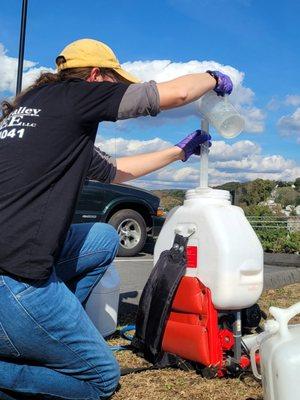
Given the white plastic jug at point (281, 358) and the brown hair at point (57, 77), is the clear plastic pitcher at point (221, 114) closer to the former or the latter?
the brown hair at point (57, 77)

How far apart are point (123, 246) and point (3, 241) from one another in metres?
6.68

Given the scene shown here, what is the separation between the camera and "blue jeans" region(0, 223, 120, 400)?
190cm

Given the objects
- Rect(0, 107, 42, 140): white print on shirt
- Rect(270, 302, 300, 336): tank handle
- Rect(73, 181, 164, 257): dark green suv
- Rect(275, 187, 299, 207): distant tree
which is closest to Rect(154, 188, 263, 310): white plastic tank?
Rect(270, 302, 300, 336): tank handle

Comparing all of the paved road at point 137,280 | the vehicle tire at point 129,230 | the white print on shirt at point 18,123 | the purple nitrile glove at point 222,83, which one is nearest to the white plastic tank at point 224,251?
the purple nitrile glove at point 222,83

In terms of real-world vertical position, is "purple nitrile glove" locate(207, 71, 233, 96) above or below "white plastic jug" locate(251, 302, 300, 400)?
above

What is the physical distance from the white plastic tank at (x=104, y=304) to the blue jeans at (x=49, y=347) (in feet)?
2.71

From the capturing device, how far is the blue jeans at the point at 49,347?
1.90 metres

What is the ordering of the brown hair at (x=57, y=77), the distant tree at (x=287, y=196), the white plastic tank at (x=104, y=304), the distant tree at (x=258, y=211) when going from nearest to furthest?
1. the brown hair at (x=57, y=77)
2. the white plastic tank at (x=104, y=304)
3. the distant tree at (x=258, y=211)
4. the distant tree at (x=287, y=196)

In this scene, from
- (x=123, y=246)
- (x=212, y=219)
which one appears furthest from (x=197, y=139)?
(x=123, y=246)

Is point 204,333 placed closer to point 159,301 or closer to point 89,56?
point 159,301

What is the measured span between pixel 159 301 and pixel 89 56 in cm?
127

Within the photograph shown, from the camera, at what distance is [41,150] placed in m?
1.93

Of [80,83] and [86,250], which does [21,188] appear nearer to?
[80,83]

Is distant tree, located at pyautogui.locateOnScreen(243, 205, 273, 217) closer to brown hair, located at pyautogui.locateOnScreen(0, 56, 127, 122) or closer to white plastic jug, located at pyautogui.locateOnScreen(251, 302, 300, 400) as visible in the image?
brown hair, located at pyautogui.locateOnScreen(0, 56, 127, 122)
